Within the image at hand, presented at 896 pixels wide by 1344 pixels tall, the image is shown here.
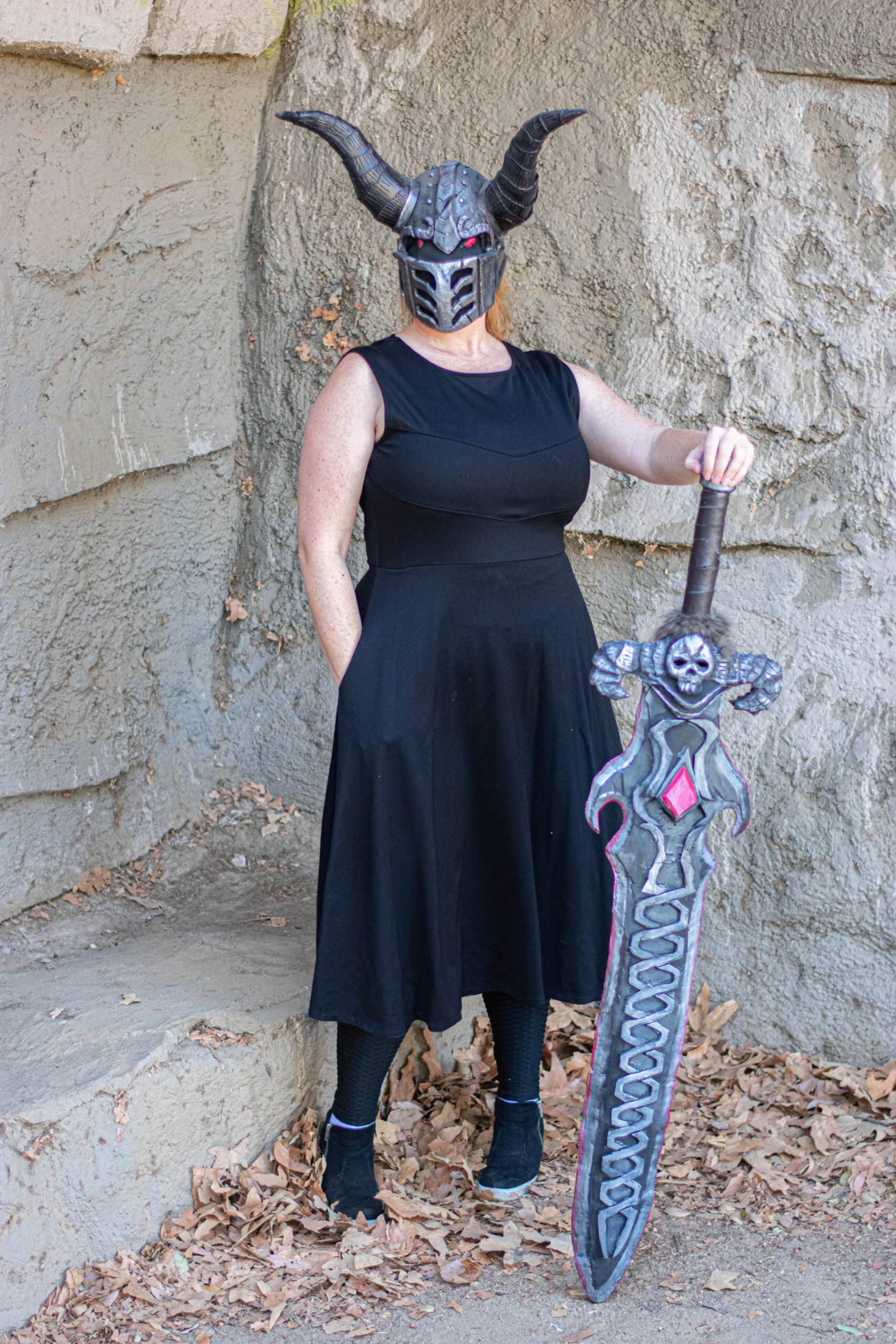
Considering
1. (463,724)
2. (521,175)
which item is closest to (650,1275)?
(463,724)

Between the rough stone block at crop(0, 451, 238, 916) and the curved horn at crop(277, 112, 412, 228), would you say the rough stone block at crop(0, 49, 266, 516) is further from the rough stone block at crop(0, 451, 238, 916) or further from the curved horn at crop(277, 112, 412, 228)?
the curved horn at crop(277, 112, 412, 228)

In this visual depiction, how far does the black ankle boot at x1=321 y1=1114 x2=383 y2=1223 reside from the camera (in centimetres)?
262

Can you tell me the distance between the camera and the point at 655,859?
221 centimetres

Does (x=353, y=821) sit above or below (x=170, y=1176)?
above

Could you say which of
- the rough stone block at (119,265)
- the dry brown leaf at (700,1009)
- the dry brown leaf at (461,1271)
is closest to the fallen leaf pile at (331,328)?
the rough stone block at (119,265)

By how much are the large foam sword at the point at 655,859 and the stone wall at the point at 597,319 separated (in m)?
1.13

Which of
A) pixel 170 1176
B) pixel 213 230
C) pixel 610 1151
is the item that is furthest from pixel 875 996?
pixel 213 230

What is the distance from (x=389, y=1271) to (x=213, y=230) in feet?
8.97

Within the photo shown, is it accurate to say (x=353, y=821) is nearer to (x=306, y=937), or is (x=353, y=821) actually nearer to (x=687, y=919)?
(x=687, y=919)

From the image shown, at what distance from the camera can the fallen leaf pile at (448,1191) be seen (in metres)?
2.46

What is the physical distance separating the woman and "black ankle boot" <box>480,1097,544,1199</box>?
31 centimetres

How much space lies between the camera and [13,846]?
325 cm

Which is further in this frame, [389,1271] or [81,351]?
[81,351]

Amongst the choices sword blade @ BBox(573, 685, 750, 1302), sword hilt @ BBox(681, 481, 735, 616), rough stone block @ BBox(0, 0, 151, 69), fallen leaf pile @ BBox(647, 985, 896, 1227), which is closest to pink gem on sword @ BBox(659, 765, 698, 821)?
sword blade @ BBox(573, 685, 750, 1302)
